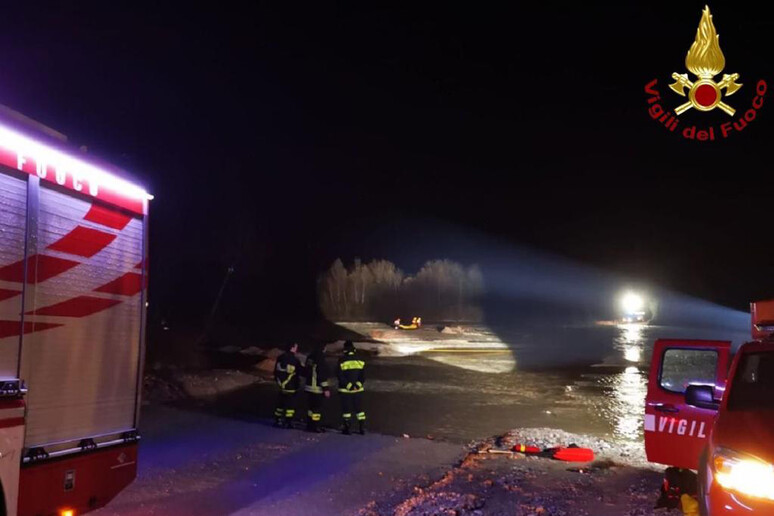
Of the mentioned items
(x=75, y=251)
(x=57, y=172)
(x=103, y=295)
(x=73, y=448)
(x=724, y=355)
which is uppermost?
(x=57, y=172)

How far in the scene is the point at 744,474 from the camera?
367 centimetres

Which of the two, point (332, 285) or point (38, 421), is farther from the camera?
point (332, 285)

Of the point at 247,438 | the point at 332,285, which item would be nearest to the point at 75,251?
the point at 247,438

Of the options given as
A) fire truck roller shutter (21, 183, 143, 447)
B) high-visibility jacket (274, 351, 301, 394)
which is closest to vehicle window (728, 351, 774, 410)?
fire truck roller shutter (21, 183, 143, 447)

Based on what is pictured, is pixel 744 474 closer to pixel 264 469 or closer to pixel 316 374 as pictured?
pixel 264 469

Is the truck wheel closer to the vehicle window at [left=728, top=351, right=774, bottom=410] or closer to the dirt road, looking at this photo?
the vehicle window at [left=728, top=351, right=774, bottom=410]

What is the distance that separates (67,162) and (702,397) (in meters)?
4.54

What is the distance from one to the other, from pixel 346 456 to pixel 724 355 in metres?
4.89

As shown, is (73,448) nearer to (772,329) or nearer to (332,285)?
(772,329)

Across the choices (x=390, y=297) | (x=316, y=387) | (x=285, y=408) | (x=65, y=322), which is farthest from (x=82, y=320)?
(x=390, y=297)

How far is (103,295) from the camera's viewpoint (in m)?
4.38

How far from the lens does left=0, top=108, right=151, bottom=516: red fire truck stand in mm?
3570

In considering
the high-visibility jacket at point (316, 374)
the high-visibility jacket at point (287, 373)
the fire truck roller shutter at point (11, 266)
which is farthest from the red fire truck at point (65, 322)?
the high-visibility jacket at point (287, 373)

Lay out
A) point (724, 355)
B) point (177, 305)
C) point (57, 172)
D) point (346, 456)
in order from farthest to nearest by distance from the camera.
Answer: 1. point (177, 305)
2. point (346, 456)
3. point (724, 355)
4. point (57, 172)
